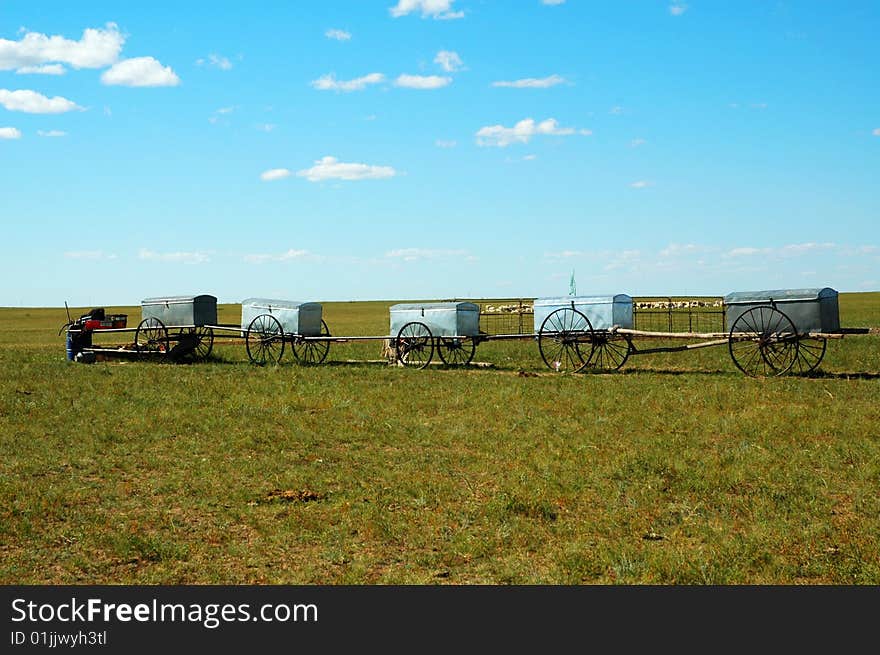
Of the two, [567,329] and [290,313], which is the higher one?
[290,313]

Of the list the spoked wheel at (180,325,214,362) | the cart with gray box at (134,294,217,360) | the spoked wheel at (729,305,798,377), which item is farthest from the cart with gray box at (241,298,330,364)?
the spoked wheel at (729,305,798,377)

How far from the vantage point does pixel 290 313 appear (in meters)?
28.2

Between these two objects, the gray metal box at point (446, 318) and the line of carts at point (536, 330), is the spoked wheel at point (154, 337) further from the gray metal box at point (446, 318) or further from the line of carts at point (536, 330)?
the gray metal box at point (446, 318)

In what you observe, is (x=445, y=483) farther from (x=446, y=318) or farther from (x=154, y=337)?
(x=154, y=337)

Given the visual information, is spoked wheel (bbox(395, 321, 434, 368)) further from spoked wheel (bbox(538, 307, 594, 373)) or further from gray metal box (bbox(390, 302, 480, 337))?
spoked wheel (bbox(538, 307, 594, 373))

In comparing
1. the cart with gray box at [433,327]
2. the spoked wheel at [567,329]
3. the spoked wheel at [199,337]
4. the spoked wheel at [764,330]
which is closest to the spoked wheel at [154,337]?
the spoked wheel at [199,337]

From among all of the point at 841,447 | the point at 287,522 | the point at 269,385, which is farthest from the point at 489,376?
the point at 287,522

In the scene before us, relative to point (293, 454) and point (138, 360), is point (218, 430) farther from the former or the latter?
point (138, 360)

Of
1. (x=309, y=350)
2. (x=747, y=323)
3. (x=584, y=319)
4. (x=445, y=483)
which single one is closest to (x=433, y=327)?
(x=584, y=319)

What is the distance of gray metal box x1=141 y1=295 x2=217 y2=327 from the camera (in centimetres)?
2981

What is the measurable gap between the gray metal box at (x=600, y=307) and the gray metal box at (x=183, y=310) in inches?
444

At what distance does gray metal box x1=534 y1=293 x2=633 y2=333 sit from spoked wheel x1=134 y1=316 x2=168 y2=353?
12.7 m

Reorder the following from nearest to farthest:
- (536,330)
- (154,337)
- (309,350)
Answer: (536,330) → (309,350) → (154,337)

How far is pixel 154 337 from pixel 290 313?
19.3 feet
